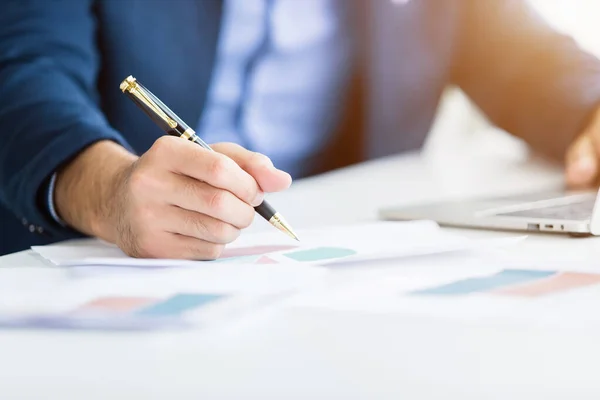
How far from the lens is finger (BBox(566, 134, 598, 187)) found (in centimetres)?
98

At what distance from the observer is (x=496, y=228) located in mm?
676

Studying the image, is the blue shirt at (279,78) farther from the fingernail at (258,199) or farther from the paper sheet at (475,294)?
the paper sheet at (475,294)

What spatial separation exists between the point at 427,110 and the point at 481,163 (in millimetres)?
318

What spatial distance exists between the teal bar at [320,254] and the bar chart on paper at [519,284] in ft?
0.34

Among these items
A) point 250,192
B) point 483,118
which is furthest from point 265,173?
point 483,118

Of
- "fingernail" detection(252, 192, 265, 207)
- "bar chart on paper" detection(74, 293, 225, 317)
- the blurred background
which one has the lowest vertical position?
"bar chart on paper" detection(74, 293, 225, 317)

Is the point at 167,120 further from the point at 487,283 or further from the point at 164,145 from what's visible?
the point at 487,283

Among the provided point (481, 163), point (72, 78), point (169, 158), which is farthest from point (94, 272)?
point (481, 163)

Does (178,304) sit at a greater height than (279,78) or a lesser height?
lesser

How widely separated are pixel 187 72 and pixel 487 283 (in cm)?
86

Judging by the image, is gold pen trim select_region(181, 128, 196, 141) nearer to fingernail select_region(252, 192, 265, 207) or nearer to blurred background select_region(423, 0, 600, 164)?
fingernail select_region(252, 192, 265, 207)

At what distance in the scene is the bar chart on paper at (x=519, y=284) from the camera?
1.37 feet

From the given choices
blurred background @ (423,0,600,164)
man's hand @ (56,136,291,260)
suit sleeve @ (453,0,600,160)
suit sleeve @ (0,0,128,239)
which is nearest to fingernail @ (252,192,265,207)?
man's hand @ (56,136,291,260)

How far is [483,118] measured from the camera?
1682 mm
